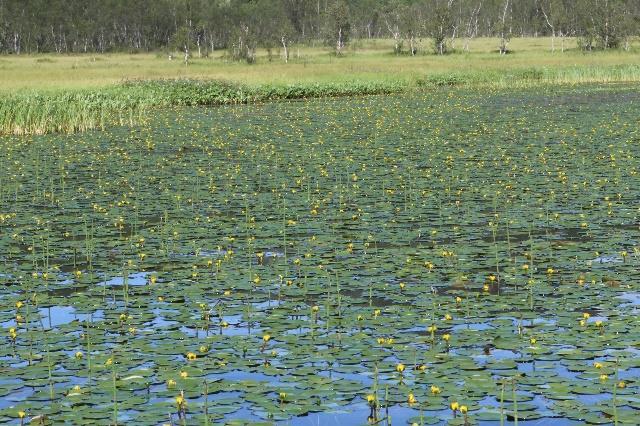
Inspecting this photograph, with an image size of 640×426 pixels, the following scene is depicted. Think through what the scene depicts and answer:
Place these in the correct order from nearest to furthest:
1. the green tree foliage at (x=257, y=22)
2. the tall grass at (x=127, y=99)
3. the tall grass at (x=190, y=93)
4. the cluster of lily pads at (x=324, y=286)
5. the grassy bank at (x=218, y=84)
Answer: the cluster of lily pads at (x=324, y=286)
the tall grass at (x=127, y=99)
the tall grass at (x=190, y=93)
the grassy bank at (x=218, y=84)
the green tree foliage at (x=257, y=22)

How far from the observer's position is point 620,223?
17.1 metres

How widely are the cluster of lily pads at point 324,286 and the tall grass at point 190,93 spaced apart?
8864 mm

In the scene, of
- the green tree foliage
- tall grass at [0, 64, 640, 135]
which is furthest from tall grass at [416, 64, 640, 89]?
the green tree foliage

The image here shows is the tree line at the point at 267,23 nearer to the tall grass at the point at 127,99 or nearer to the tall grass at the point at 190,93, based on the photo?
the tall grass at the point at 190,93

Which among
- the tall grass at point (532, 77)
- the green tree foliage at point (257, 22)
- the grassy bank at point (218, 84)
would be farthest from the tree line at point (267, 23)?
the tall grass at point (532, 77)

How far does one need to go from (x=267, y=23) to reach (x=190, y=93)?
239ft

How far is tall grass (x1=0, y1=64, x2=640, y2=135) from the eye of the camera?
36.8 metres

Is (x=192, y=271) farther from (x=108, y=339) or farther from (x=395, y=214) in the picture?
(x=395, y=214)

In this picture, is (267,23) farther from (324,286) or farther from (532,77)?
(324,286)

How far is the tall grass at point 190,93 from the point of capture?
121ft

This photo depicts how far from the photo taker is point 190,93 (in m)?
52.3

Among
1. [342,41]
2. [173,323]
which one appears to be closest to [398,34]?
[342,41]

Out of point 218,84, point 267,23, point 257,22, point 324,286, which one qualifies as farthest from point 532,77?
point 257,22

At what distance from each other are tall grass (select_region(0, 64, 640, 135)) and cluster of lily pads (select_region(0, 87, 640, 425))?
29.1 feet
